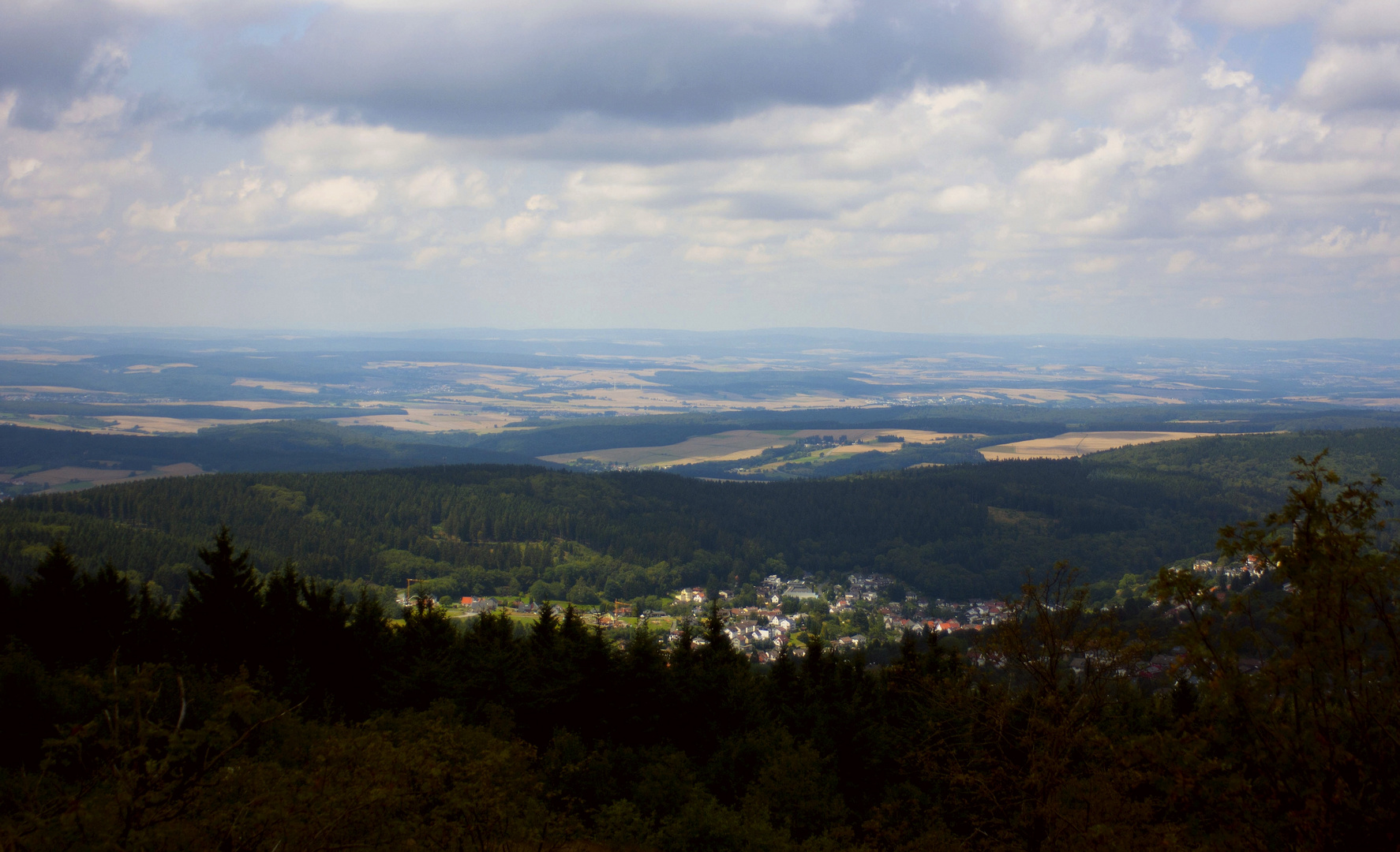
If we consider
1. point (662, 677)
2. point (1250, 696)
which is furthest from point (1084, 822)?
point (662, 677)

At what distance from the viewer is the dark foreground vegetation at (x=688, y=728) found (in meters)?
13.5

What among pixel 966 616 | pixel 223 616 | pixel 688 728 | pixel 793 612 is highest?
pixel 223 616

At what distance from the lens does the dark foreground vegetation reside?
44.2ft

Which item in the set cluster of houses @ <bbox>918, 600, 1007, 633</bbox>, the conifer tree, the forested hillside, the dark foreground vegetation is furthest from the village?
the conifer tree

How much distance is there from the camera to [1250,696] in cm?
1409

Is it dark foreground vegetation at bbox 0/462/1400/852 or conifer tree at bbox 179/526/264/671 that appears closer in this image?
dark foreground vegetation at bbox 0/462/1400/852

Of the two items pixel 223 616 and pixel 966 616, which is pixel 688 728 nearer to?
pixel 223 616

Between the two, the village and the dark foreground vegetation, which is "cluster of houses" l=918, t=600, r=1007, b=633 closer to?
the village

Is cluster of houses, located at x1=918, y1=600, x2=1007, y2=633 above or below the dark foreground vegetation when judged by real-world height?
below

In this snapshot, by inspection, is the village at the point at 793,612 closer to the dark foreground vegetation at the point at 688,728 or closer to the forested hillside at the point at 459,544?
the forested hillside at the point at 459,544

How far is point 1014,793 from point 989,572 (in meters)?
169

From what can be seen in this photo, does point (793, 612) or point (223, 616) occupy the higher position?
point (223, 616)

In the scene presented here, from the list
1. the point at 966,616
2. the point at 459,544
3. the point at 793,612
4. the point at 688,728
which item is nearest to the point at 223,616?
the point at 688,728

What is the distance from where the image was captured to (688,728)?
47500 millimetres
